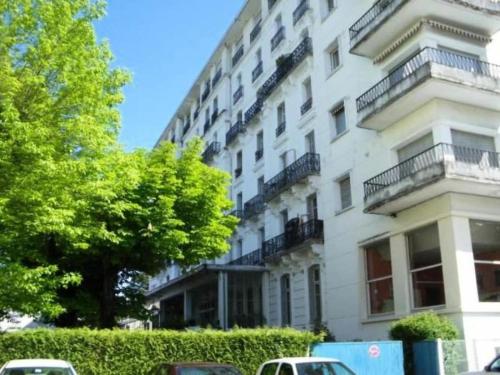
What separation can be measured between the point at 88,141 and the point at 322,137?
13.1 metres

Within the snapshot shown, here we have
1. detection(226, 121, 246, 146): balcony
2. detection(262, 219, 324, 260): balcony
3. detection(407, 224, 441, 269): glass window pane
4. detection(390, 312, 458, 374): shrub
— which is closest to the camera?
detection(390, 312, 458, 374): shrub

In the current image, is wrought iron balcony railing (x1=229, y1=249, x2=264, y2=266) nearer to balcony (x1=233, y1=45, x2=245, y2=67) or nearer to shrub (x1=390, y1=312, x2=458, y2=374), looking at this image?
shrub (x1=390, y1=312, x2=458, y2=374)

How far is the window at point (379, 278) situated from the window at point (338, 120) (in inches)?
223

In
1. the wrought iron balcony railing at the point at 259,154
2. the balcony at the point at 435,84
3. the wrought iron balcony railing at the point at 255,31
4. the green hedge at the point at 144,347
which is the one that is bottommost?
the green hedge at the point at 144,347

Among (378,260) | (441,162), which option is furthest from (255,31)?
(441,162)

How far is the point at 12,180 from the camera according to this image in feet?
46.3

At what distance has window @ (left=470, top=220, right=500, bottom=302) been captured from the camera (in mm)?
18000

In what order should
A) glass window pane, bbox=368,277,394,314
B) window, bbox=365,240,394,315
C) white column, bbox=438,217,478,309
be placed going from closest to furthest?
white column, bbox=438,217,478,309
glass window pane, bbox=368,277,394,314
window, bbox=365,240,394,315

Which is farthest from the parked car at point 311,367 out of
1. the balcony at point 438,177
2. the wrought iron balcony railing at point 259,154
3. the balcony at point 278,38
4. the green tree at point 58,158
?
the balcony at point 278,38

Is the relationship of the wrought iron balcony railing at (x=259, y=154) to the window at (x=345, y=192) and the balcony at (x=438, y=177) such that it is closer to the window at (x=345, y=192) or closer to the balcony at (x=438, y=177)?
the window at (x=345, y=192)

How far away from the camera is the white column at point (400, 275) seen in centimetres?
1930

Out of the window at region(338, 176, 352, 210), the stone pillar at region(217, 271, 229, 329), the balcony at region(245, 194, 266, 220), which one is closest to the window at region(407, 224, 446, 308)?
the window at region(338, 176, 352, 210)

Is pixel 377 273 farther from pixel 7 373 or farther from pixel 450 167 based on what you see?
pixel 7 373

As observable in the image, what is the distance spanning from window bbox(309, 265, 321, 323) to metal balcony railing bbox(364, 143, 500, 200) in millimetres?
6100
